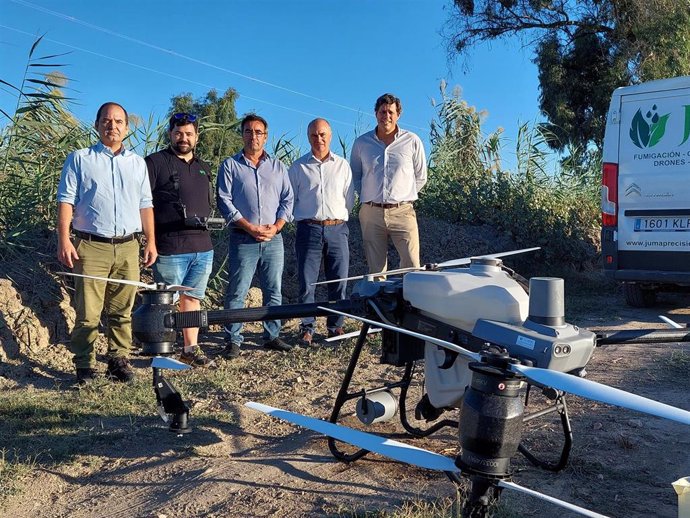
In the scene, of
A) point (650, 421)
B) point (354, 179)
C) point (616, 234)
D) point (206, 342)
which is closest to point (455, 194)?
point (616, 234)

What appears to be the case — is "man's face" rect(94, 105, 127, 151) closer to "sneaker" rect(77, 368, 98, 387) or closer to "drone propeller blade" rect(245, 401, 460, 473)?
"sneaker" rect(77, 368, 98, 387)

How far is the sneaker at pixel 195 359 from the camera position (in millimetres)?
5145

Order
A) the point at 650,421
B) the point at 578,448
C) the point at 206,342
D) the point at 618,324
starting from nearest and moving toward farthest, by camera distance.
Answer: the point at 578,448
the point at 650,421
the point at 206,342
the point at 618,324

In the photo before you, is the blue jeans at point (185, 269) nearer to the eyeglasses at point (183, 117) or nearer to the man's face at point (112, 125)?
the man's face at point (112, 125)

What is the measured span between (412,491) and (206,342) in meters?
3.51

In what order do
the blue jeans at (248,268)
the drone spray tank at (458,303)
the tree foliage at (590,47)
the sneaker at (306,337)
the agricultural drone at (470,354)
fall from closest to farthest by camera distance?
1. the agricultural drone at (470,354)
2. the drone spray tank at (458,303)
3. the blue jeans at (248,268)
4. the sneaker at (306,337)
5. the tree foliage at (590,47)

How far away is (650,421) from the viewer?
3787 mm

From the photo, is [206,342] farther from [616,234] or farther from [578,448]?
[616,234]

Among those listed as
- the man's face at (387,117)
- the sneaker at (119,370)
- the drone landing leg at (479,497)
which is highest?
the man's face at (387,117)

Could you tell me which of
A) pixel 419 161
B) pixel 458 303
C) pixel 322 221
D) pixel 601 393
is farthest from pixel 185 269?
pixel 601 393

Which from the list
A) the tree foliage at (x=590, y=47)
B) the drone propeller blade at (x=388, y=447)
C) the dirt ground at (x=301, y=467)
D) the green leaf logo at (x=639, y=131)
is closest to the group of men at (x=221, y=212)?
the dirt ground at (x=301, y=467)

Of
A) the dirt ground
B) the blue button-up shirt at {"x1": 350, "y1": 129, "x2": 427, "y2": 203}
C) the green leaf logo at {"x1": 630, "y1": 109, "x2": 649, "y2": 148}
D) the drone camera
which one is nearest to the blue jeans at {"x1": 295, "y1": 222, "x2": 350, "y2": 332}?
the blue button-up shirt at {"x1": 350, "y1": 129, "x2": 427, "y2": 203}

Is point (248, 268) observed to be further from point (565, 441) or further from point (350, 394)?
point (565, 441)

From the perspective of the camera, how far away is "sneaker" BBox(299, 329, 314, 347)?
19.3 feet
